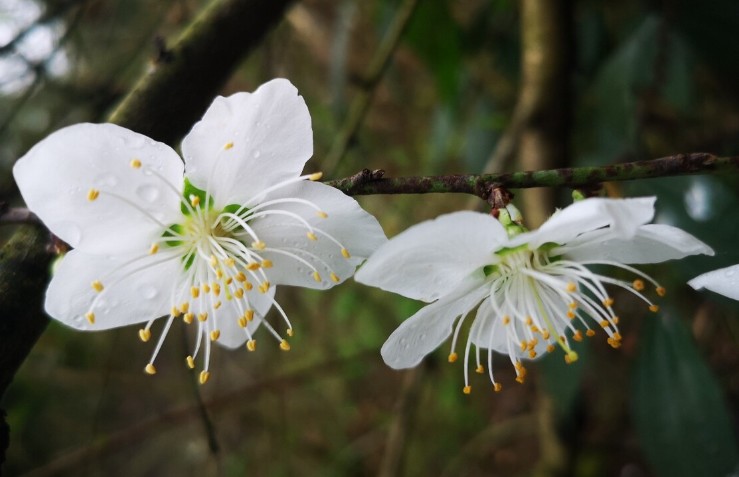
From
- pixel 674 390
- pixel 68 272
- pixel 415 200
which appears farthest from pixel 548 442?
pixel 68 272

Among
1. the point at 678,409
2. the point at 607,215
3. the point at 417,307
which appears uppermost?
the point at 607,215

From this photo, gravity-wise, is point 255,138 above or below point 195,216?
above

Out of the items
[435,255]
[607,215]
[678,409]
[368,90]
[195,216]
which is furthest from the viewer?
[368,90]

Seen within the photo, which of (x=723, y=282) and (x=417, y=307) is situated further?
(x=417, y=307)

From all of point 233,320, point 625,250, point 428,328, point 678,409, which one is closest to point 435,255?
point 428,328

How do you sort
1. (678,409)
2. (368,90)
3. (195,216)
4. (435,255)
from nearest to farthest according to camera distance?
(435,255) < (195,216) < (678,409) < (368,90)

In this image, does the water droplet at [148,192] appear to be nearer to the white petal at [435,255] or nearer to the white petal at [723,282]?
the white petal at [435,255]

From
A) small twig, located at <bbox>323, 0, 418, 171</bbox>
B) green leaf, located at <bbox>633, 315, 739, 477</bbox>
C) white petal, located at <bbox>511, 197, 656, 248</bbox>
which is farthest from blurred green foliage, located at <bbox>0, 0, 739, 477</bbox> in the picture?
white petal, located at <bbox>511, 197, 656, 248</bbox>

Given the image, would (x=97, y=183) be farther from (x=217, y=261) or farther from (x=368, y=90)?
(x=368, y=90)
